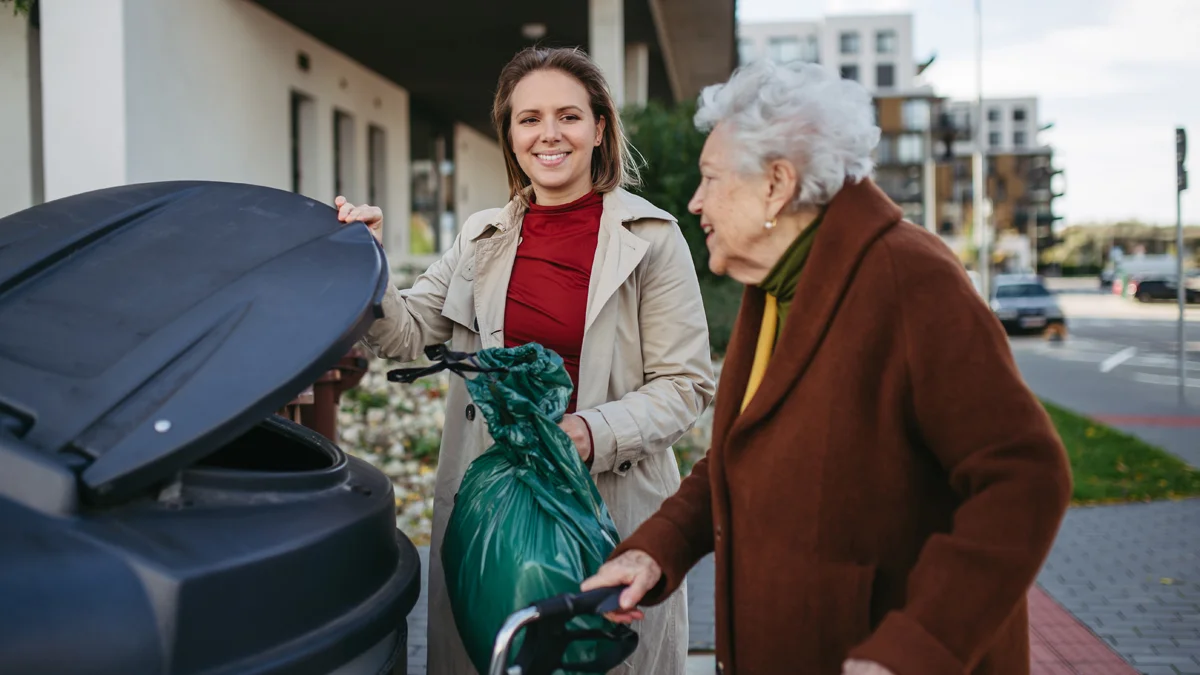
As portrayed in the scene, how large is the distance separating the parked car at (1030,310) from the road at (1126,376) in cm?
47

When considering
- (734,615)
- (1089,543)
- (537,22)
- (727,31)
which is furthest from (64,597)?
(727,31)

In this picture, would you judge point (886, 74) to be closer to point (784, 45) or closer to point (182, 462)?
point (784, 45)

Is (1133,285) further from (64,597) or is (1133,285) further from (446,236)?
(64,597)

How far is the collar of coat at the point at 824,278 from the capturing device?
1.56 meters

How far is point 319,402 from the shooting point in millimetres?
3127

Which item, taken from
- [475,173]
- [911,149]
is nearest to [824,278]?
[475,173]

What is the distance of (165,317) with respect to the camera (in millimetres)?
1729

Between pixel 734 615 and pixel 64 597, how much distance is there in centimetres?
106

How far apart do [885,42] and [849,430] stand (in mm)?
95540

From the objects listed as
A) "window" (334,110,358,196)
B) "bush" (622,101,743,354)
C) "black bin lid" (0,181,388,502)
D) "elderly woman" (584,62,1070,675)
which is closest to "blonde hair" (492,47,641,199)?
"black bin lid" (0,181,388,502)

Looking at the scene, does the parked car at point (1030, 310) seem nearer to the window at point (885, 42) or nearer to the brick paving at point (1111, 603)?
the brick paving at point (1111, 603)

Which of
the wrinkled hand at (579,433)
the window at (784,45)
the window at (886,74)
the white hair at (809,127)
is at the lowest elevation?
the wrinkled hand at (579,433)

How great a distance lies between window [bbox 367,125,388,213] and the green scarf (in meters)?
13.3

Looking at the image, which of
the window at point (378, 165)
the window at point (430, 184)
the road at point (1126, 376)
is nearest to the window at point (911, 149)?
the road at point (1126, 376)
